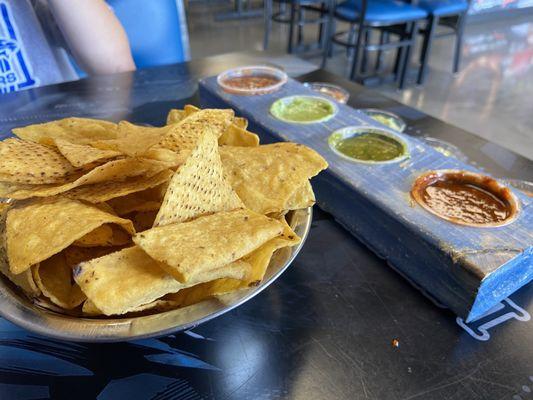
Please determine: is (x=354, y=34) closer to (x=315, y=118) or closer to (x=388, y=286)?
(x=315, y=118)

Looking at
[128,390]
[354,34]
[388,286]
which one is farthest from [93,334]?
[354,34]

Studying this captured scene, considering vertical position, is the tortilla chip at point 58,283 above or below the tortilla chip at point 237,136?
below

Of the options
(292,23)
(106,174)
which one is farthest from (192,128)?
(292,23)

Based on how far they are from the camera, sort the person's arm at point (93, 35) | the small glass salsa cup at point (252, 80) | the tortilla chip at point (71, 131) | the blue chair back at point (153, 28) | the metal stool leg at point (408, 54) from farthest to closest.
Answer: the metal stool leg at point (408, 54) → the blue chair back at point (153, 28) → the person's arm at point (93, 35) → the small glass salsa cup at point (252, 80) → the tortilla chip at point (71, 131)

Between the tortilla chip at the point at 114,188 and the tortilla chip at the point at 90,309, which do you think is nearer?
the tortilla chip at the point at 90,309

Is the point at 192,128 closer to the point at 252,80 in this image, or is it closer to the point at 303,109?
the point at 303,109

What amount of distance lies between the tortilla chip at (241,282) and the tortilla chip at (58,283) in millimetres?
143

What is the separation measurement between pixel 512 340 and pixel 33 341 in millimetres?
806

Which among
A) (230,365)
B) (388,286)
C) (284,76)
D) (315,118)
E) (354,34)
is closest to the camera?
(230,365)

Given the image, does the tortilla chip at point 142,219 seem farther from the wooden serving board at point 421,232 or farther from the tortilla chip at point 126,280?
the wooden serving board at point 421,232

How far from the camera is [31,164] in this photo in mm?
731

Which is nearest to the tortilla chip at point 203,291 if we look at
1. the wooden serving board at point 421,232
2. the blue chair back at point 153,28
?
the wooden serving board at point 421,232

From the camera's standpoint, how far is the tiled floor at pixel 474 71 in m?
3.46

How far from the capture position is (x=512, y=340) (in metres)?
0.70
